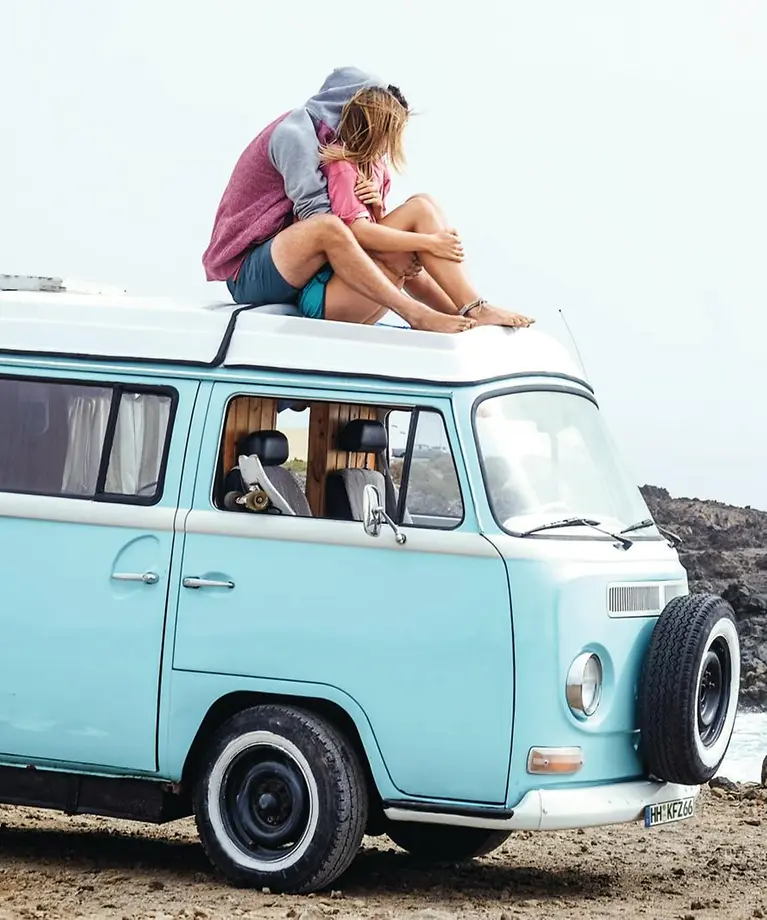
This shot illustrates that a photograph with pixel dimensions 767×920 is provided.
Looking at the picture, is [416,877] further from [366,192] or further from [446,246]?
[366,192]

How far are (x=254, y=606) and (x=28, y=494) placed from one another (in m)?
1.40

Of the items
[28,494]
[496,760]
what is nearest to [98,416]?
[28,494]

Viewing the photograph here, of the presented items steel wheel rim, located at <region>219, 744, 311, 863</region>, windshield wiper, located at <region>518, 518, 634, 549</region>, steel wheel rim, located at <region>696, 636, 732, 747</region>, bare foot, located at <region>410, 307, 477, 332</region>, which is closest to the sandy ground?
steel wheel rim, located at <region>219, 744, 311, 863</region>

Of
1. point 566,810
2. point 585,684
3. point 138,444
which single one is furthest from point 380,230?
point 566,810

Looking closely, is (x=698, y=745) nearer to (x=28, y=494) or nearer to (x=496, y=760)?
(x=496, y=760)

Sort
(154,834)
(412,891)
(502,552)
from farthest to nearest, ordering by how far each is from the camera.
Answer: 1. (154,834)
2. (412,891)
3. (502,552)

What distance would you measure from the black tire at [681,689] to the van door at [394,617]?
0.75m

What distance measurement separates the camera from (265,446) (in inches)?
344

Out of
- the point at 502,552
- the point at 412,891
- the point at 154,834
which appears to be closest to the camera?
the point at 502,552

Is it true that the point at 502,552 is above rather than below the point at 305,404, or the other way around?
below

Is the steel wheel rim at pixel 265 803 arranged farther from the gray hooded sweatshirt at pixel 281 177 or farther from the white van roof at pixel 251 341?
the gray hooded sweatshirt at pixel 281 177

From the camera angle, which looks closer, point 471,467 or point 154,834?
point 471,467

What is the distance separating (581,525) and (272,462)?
4.95 feet

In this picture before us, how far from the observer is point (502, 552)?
26.6 feet
